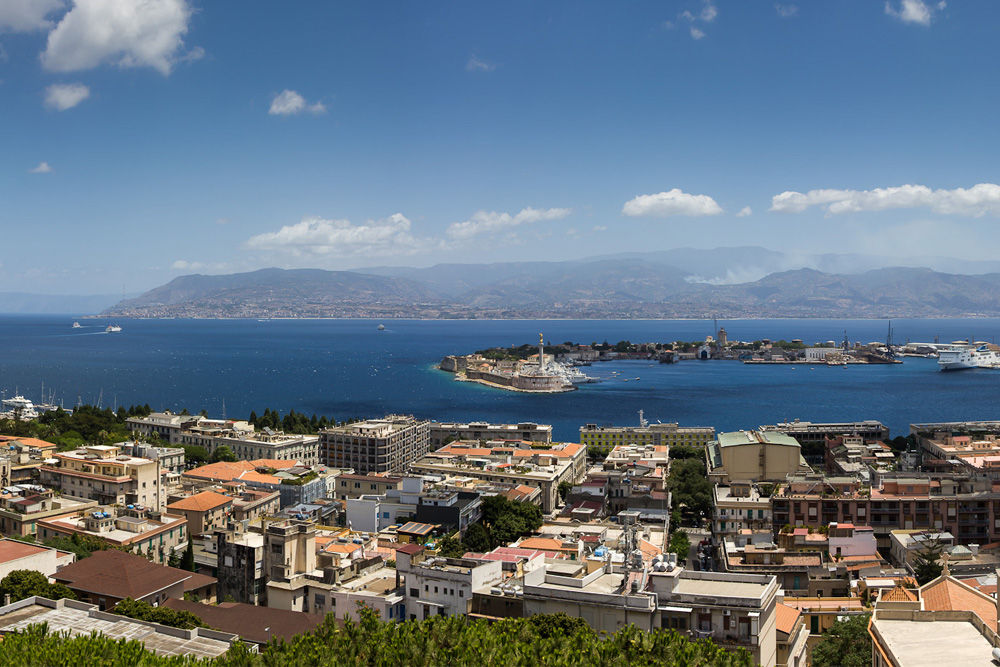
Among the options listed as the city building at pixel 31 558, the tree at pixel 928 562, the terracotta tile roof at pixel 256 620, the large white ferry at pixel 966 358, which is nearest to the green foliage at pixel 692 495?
the tree at pixel 928 562

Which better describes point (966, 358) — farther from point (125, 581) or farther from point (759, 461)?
point (125, 581)

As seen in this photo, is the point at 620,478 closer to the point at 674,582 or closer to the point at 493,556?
the point at 493,556

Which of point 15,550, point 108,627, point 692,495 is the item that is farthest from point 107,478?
point 692,495

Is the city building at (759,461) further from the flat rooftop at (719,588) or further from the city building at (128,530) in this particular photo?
the city building at (128,530)

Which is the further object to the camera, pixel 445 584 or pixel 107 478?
pixel 107 478

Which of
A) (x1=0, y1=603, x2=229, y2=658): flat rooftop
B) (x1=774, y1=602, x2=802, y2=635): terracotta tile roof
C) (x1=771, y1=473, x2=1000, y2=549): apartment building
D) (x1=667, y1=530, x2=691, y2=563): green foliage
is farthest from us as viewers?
(x1=771, y1=473, x2=1000, y2=549): apartment building

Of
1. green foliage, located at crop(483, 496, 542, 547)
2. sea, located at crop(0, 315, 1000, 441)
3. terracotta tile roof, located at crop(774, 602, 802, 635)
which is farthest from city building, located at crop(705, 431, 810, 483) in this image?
sea, located at crop(0, 315, 1000, 441)

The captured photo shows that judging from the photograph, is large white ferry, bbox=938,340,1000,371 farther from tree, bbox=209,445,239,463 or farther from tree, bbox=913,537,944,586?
tree, bbox=209,445,239,463
